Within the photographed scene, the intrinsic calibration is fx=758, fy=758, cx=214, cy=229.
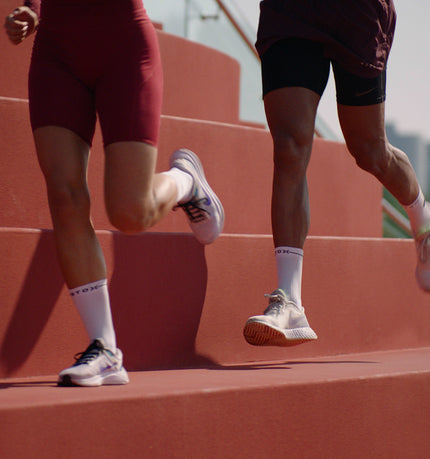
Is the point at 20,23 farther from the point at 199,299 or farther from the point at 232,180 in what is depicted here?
the point at 232,180

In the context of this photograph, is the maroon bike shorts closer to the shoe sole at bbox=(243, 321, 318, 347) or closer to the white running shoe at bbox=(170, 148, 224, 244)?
the white running shoe at bbox=(170, 148, 224, 244)

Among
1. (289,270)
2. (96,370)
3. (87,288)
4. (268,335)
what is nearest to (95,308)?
(87,288)

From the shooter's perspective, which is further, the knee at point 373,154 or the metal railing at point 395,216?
the metal railing at point 395,216

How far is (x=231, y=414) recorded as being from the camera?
5.65ft

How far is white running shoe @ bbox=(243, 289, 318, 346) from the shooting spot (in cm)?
210

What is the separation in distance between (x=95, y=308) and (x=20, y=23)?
0.72m

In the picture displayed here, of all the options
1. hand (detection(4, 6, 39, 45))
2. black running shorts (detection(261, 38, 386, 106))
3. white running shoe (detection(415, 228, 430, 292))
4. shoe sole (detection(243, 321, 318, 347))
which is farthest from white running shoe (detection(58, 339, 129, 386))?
white running shoe (detection(415, 228, 430, 292))

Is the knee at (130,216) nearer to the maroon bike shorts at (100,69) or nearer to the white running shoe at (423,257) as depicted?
the maroon bike shorts at (100,69)

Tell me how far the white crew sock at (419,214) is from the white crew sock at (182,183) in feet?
2.71

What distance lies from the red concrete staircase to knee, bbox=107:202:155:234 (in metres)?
0.34

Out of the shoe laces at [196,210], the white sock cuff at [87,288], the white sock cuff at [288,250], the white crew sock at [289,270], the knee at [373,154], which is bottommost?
the white sock cuff at [87,288]

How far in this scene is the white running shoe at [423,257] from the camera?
2631 mm

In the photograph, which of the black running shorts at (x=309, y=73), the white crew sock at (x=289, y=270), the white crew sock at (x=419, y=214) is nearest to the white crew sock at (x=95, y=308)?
the white crew sock at (x=289, y=270)

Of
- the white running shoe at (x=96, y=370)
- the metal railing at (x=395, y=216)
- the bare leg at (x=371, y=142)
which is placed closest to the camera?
the white running shoe at (x=96, y=370)
